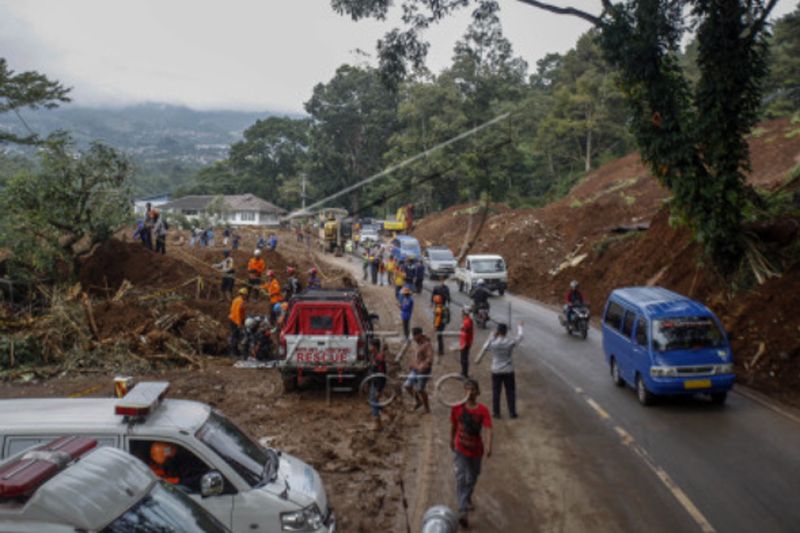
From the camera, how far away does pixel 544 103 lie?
71.9 metres

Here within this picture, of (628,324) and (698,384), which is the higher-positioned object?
(628,324)

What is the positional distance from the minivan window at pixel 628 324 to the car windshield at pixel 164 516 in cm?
1127

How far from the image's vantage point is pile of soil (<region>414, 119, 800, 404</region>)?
16.1 metres

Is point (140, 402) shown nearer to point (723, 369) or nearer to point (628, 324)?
point (723, 369)

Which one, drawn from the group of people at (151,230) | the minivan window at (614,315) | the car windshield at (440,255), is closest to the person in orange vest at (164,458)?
the minivan window at (614,315)

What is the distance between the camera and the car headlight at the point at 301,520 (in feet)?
21.2

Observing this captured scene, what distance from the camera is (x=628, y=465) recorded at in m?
10.4

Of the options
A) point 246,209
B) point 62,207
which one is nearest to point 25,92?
point 62,207

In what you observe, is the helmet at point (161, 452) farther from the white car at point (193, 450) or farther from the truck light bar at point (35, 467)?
the truck light bar at point (35, 467)

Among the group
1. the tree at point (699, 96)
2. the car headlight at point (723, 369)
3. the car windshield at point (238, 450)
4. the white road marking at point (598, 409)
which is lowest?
the white road marking at point (598, 409)

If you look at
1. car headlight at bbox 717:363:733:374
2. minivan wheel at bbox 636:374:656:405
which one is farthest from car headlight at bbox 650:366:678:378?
car headlight at bbox 717:363:733:374

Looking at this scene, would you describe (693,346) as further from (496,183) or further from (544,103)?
(544,103)

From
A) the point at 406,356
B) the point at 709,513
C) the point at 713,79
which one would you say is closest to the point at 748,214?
the point at 713,79

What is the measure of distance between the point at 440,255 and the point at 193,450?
32.8m
